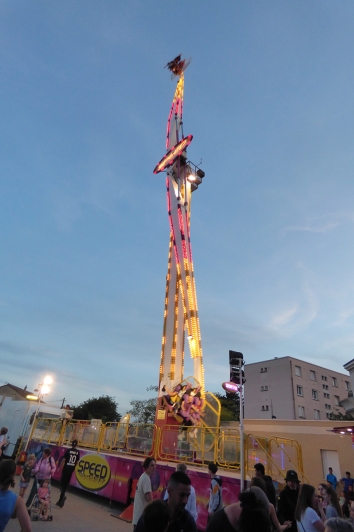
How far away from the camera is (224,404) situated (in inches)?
1906

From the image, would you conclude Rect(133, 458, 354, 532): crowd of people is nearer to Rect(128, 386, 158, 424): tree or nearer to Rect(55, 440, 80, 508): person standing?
Rect(55, 440, 80, 508): person standing

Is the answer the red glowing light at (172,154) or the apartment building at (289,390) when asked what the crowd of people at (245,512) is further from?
the apartment building at (289,390)

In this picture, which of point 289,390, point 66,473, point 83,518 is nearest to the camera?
point 83,518

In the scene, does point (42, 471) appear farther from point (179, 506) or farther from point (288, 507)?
point (179, 506)

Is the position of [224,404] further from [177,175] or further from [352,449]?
[177,175]

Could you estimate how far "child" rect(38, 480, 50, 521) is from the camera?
28.9ft

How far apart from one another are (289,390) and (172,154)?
3112 cm

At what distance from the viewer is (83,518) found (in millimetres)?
9664

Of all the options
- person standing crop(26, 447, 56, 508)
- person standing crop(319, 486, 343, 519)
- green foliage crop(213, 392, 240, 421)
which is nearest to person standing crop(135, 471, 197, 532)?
person standing crop(319, 486, 343, 519)

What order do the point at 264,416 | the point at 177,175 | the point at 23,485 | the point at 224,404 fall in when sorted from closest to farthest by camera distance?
1. the point at 23,485
2. the point at 177,175
3. the point at 264,416
4. the point at 224,404

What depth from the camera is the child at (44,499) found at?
8797mm

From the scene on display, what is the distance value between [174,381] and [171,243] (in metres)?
8.29

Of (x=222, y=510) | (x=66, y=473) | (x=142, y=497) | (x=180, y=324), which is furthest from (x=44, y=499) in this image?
(x=180, y=324)

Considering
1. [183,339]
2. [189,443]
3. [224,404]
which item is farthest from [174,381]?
[224,404]
